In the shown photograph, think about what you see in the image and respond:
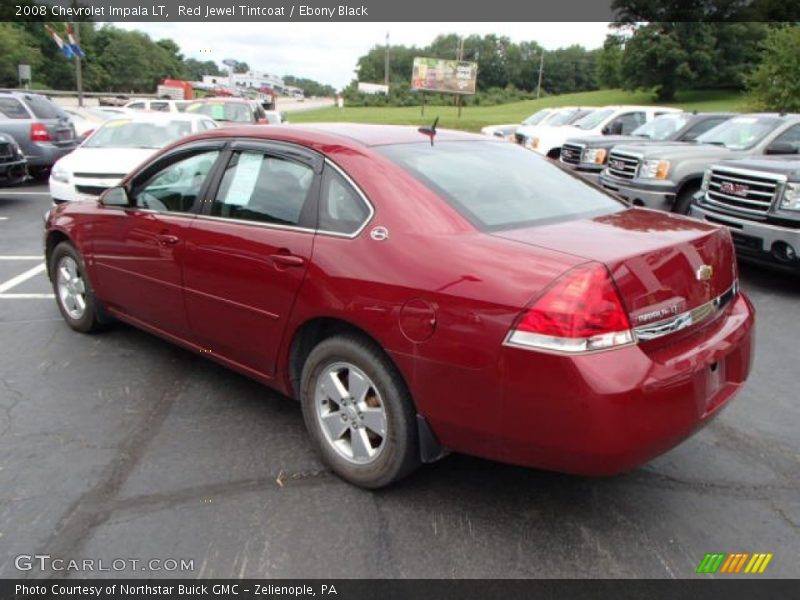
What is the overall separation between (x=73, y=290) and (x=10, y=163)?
753 cm

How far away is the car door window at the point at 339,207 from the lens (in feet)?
10.2

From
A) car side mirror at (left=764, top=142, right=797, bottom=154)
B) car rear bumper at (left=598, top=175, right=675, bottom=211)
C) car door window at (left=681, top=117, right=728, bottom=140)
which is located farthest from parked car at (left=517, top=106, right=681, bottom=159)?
car side mirror at (left=764, top=142, right=797, bottom=154)

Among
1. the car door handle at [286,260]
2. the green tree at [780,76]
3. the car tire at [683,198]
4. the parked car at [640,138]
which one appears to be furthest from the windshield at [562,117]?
the car door handle at [286,260]

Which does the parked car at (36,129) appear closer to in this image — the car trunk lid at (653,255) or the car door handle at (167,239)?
the car door handle at (167,239)

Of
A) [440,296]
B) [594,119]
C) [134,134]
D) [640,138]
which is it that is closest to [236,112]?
[134,134]

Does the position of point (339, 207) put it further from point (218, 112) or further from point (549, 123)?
point (549, 123)

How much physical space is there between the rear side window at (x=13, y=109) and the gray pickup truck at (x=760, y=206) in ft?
42.1

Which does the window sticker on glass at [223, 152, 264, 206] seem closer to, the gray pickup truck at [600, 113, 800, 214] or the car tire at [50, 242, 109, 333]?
the car tire at [50, 242, 109, 333]

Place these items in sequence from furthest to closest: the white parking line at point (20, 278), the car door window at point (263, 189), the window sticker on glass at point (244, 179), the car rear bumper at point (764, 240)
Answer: the white parking line at point (20, 278) → the car rear bumper at point (764, 240) → the window sticker on glass at point (244, 179) → the car door window at point (263, 189)

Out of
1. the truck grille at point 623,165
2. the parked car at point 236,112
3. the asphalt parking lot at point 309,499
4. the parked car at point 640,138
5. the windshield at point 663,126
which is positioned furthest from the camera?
the parked car at point 236,112

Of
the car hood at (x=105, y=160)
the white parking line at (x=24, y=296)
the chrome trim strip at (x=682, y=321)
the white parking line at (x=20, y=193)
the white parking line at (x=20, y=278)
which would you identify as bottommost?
the white parking line at (x=20, y=193)

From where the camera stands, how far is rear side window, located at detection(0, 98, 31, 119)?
44.5 ft

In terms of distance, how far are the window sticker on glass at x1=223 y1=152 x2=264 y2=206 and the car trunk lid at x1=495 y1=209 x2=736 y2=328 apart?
1.51 metres

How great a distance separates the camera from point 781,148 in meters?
8.66
